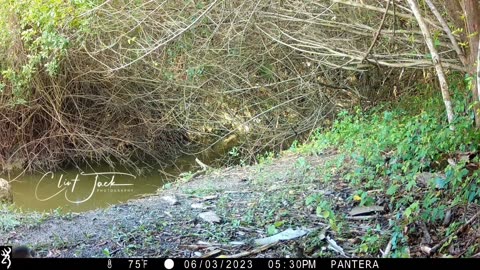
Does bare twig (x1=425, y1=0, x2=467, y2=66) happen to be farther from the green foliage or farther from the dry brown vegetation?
the green foliage

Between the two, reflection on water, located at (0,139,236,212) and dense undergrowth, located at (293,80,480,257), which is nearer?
dense undergrowth, located at (293,80,480,257)

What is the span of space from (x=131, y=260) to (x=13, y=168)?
488 cm

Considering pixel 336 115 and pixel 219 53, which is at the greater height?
pixel 219 53

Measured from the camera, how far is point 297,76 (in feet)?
20.2

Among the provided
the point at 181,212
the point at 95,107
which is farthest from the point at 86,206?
the point at 95,107

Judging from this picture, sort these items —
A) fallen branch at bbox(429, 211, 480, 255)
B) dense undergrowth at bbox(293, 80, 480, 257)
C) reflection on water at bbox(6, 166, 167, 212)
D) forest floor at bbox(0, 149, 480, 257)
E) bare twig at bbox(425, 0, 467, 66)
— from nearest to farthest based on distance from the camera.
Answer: fallen branch at bbox(429, 211, 480, 255) < dense undergrowth at bbox(293, 80, 480, 257) < forest floor at bbox(0, 149, 480, 257) < bare twig at bbox(425, 0, 467, 66) < reflection on water at bbox(6, 166, 167, 212)

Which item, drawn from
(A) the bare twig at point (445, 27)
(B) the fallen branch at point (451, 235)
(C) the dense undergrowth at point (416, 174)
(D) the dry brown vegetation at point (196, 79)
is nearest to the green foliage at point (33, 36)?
(D) the dry brown vegetation at point (196, 79)

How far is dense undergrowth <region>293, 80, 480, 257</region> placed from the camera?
2604mm

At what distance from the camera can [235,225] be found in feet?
10.3

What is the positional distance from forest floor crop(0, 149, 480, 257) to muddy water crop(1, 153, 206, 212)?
0.85 m

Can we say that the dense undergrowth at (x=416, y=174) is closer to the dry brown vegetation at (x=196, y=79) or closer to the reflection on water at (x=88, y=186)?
the dry brown vegetation at (x=196, y=79)

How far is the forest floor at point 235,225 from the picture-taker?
2729 millimetres

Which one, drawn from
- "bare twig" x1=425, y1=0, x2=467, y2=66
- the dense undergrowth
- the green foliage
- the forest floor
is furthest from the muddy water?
"bare twig" x1=425, y1=0, x2=467, y2=66

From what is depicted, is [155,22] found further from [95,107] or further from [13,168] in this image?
[13,168]
